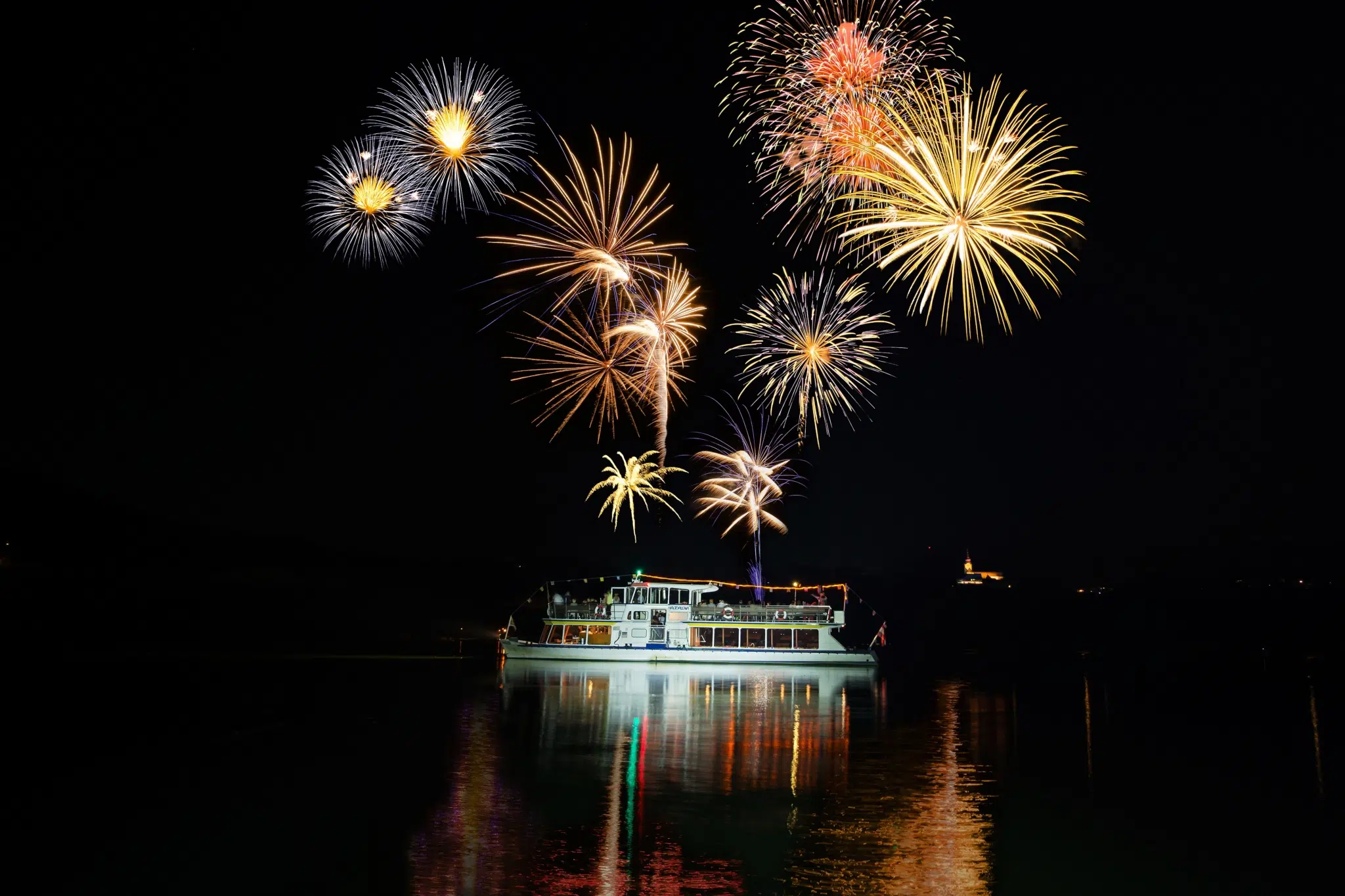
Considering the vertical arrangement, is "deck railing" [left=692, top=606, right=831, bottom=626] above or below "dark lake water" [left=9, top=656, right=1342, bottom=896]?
above

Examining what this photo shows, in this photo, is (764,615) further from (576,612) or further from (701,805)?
(701,805)

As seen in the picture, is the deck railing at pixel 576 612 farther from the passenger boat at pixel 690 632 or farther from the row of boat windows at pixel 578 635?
the row of boat windows at pixel 578 635

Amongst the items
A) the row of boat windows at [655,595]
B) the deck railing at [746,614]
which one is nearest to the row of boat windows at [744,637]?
the deck railing at [746,614]

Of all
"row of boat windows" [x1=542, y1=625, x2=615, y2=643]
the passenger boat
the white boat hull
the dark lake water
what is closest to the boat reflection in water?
the dark lake water

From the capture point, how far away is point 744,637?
51562mm

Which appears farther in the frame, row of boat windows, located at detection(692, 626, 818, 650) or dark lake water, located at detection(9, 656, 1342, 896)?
row of boat windows, located at detection(692, 626, 818, 650)

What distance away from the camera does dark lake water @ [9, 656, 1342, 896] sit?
1327 centimetres

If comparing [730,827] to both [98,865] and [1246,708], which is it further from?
[1246,708]

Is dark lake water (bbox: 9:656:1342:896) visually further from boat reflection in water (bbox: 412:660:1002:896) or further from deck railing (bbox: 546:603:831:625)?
deck railing (bbox: 546:603:831:625)

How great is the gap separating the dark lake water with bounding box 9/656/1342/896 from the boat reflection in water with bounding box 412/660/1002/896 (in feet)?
0.24

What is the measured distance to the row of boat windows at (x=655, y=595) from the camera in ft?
171

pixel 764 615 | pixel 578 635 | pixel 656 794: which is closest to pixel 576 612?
pixel 578 635

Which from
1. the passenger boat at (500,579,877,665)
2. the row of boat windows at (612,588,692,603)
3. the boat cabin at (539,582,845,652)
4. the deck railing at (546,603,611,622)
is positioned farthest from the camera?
the deck railing at (546,603,611,622)

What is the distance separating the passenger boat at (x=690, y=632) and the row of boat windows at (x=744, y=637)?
0.03 metres
